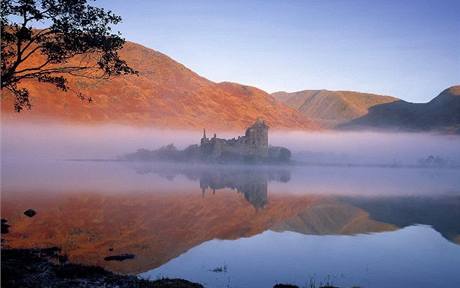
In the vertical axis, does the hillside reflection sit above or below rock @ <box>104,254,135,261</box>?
below

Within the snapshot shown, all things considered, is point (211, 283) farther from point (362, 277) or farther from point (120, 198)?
point (120, 198)

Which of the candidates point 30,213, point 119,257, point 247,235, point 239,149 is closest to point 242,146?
point 239,149

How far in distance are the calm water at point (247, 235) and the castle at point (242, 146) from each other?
10824cm

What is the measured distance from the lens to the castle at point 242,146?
17800cm

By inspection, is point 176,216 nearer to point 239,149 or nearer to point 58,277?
point 58,277

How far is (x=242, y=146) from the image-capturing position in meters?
184

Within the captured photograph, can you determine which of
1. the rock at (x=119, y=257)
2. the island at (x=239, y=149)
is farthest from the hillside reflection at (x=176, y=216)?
the island at (x=239, y=149)

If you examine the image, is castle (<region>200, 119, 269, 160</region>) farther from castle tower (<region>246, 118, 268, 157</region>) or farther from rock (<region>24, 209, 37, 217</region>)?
rock (<region>24, 209, 37, 217</region>)

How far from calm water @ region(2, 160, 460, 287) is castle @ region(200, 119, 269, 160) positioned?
355 ft

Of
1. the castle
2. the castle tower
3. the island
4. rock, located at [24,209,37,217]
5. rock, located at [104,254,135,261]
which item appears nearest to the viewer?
Answer: rock, located at [104,254,135,261]

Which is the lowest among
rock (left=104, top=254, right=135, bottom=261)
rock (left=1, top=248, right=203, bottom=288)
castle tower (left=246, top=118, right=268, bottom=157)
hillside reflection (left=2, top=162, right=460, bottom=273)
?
hillside reflection (left=2, top=162, right=460, bottom=273)

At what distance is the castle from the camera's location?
584ft

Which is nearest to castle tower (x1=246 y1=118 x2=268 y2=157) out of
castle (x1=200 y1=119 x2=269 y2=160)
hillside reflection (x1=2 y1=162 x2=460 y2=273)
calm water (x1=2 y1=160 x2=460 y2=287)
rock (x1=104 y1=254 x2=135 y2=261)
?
castle (x1=200 y1=119 x2=269 y2=160)

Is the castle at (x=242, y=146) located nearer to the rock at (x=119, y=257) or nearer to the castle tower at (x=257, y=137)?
the castle tower at (x=257, y=137)
